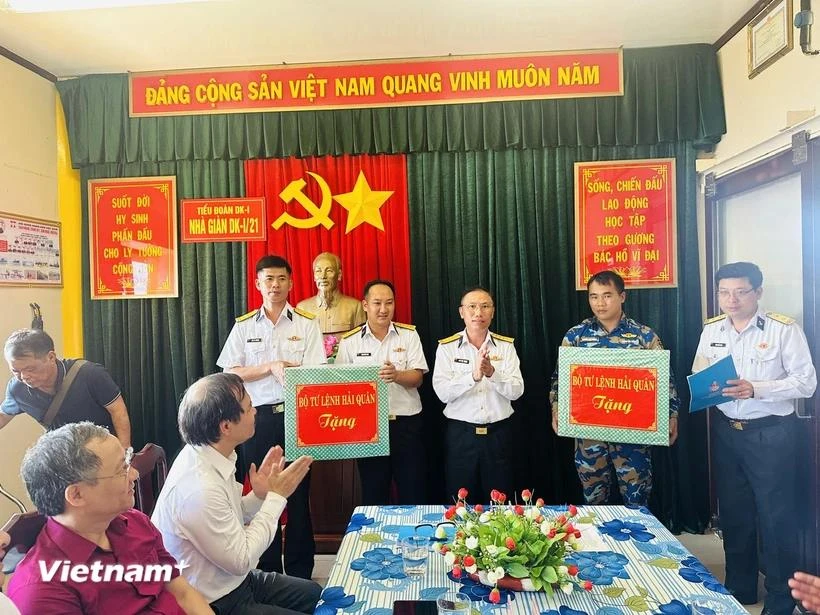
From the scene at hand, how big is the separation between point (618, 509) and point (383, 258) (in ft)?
6.57

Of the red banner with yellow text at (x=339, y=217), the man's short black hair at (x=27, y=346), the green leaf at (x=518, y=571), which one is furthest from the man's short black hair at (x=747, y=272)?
the man's short black hair at (x=27, y=346)

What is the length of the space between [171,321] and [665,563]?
9.92 ft

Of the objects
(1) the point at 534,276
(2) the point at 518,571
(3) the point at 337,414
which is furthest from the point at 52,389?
(1) the point at 534,276

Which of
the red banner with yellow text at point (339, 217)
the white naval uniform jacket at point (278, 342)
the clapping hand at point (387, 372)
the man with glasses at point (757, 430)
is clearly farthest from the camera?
the red banner with yellow text at point (339, 217)

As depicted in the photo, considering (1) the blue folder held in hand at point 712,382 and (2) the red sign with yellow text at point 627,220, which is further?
(2) the red sign with yellow text at point 627,220

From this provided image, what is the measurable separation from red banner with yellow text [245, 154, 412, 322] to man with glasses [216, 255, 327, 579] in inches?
20.8

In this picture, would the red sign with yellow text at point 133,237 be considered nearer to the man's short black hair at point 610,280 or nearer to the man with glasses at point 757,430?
the man's short black hair at point 610,280

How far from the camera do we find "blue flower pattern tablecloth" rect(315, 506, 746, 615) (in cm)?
131

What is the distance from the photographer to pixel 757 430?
2.48 metres

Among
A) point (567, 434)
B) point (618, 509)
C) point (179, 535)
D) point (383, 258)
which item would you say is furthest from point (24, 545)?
point (383, 258)

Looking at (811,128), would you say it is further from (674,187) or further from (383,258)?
(383,258)

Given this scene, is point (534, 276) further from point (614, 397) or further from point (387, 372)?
point (387, 372)

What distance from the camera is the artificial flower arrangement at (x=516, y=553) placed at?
1354 millimetres

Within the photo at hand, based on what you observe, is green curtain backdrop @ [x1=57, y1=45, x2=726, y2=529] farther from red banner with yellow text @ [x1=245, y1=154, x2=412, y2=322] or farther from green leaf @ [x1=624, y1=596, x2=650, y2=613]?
green leaf @ [x1=624, y1=596, x2=650, y2=613]
